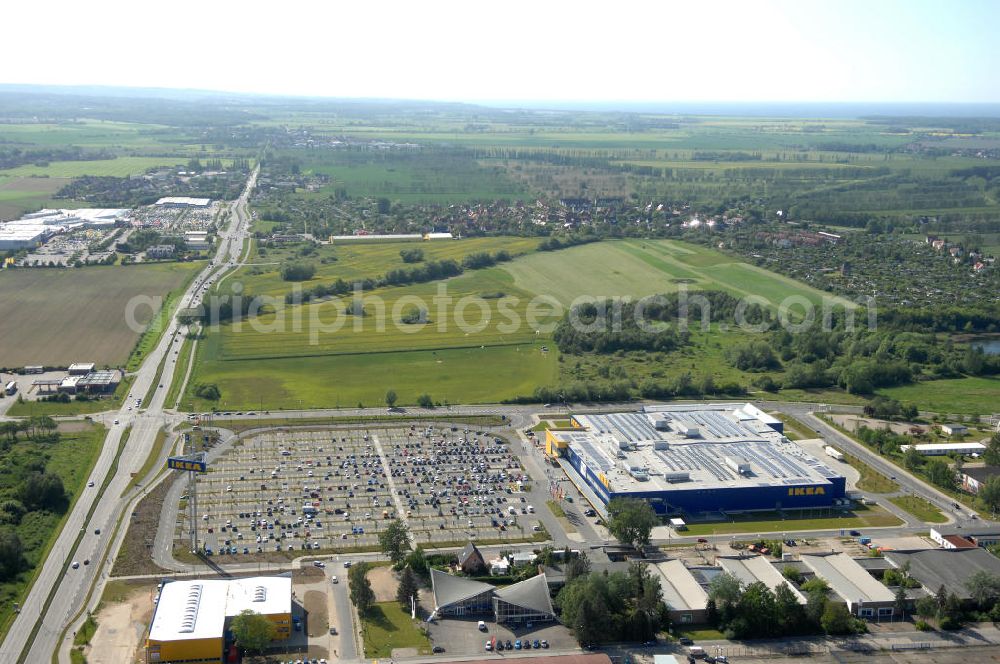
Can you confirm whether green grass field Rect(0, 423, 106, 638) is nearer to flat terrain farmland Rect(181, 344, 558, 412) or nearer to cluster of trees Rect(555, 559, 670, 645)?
flat terrain farmland Rect(181, 344, 558, 412)

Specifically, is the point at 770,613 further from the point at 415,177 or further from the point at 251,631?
the point at 415,177

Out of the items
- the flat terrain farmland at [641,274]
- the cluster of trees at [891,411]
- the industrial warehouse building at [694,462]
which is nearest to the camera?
the industrial warehouse building at [694,462]

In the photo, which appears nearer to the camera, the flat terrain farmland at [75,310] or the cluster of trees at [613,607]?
the cluster of trees at [613,607]

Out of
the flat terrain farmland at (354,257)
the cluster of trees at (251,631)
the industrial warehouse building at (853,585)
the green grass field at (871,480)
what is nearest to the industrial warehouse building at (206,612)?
the cluster of trees at (251,631)

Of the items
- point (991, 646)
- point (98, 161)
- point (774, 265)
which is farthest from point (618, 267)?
point (98, 161)

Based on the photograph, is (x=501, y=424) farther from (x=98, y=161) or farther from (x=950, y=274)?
(x=98, y=161)

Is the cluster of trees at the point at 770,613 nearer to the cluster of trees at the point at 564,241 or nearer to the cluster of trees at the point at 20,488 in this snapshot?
the cluster of trees at the point at 20,488

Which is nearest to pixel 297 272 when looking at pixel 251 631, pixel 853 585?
pixel 251 631
